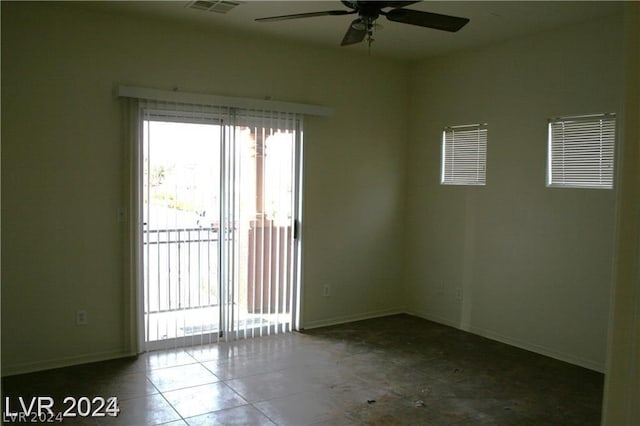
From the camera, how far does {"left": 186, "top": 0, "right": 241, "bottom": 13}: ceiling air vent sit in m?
3.75

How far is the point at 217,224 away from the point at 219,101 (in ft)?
3.58

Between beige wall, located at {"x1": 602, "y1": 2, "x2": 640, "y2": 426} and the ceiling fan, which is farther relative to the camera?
the ceiling fan

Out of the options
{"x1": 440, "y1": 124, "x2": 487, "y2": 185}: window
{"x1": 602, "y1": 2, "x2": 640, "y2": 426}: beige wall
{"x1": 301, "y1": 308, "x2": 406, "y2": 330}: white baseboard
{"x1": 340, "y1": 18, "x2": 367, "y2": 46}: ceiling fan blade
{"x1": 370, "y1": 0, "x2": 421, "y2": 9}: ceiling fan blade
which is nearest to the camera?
{"x1": 602, "y1": 2, "x2": 640, "y2": 426}: beige wall

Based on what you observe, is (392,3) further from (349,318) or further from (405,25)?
(349,318)

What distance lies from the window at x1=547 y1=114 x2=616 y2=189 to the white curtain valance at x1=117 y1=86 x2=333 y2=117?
83.5 inches

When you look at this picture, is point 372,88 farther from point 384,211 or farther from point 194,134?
point 194,134

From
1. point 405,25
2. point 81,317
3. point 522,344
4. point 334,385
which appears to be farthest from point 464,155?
point 81,317

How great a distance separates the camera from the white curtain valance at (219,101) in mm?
4077

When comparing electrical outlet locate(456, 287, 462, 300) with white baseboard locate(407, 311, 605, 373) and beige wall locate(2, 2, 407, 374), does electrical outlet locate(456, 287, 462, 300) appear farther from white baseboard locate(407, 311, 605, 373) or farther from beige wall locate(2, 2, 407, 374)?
beige wall locate(2, 2, 407, 374)

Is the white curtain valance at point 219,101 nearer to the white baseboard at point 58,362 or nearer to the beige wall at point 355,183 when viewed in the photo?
the beige wall at point 355,183

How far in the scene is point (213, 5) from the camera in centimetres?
382

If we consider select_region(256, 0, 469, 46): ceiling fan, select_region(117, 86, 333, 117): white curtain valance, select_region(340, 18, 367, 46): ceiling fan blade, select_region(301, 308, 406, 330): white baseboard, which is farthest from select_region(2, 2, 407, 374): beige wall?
select_region(256, 0, 469, 46): ceiling fan

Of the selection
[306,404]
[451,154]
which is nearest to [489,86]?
[451,154]

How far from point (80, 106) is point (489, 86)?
3.66 m
